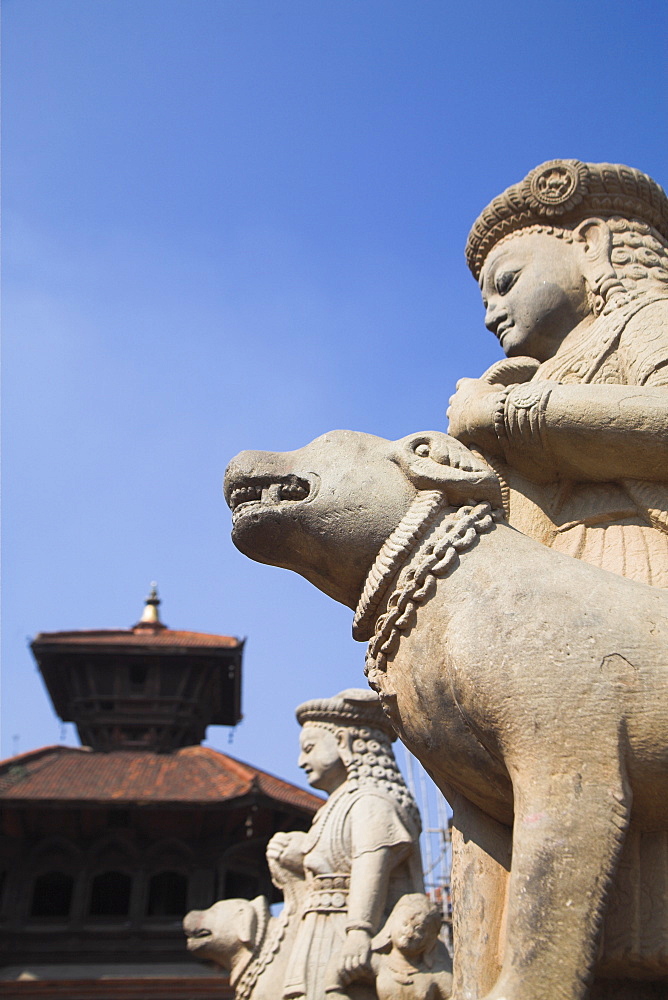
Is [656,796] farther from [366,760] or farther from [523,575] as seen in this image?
[366,760]

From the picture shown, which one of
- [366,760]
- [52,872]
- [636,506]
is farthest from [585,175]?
[52,872]

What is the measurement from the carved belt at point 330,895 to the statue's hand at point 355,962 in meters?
0.54

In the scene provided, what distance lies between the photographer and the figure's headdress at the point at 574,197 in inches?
136

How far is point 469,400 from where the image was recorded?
3.09 m

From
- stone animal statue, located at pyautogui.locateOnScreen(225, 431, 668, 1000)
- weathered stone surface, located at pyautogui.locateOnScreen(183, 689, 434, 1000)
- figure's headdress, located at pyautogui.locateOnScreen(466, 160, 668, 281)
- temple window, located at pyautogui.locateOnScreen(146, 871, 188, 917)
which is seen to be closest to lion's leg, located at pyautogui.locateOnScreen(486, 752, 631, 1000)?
stone animal statue, located at pyautogui.locateOnScreen(225, 431, 668, 1000)

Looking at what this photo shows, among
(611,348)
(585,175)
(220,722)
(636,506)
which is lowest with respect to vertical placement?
(220,722)

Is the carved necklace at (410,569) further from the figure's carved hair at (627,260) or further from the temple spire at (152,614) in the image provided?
the temple spire at (152,614)

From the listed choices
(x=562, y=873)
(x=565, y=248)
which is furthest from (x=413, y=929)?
(x=565, y=248)

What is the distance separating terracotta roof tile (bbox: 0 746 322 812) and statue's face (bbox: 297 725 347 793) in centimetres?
1509

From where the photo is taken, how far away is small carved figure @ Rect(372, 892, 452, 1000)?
4.27m

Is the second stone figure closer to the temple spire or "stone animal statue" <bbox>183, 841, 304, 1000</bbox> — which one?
"stone animal statue" <bbox>183, 841, 304, 1000</bbox>

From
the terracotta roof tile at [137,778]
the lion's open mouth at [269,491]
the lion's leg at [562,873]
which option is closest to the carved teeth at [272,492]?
the lion's open mouth at [269,491]

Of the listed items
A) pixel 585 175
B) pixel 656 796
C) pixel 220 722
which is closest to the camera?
pixel 656 796

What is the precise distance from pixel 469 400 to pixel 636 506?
2.02 feet
